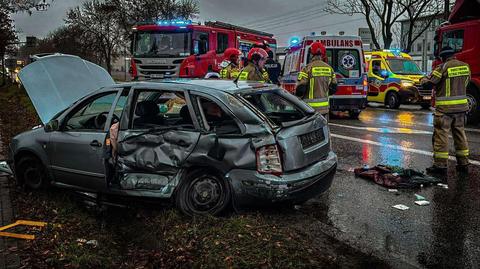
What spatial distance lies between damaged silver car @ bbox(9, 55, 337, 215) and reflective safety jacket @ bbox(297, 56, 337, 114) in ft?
7.71

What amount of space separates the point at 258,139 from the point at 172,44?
538 inches

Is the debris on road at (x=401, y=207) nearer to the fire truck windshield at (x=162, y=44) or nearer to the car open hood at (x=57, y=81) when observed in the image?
the car open hood at (x=57, y=81)

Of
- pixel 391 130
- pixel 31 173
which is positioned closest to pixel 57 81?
pixel 31 173

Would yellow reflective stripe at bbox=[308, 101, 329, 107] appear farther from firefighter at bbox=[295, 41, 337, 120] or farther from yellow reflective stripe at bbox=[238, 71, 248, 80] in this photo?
yellow reflective stripe at bbox=[238, 71, 248, 80]

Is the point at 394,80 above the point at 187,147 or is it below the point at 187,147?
above

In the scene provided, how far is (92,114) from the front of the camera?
5.85m

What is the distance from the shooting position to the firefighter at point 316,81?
796cm

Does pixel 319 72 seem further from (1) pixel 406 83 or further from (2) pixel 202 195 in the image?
(1) pixel 406 83

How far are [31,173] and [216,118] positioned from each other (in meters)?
2.63

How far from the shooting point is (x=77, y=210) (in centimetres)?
533

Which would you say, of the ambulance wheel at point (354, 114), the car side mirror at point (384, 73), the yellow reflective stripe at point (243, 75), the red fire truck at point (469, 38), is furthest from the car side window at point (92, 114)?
the car side mirror at point (384, 73)

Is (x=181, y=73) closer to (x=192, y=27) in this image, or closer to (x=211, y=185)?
(x=192, y=27)

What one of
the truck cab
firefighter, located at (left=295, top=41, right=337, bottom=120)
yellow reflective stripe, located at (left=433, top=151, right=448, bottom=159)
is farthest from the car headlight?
yellow reflective stripe, located at (left=433, top=151, right=448, bottom=159)

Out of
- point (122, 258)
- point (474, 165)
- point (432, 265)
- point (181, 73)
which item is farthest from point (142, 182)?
point (181, 73)
